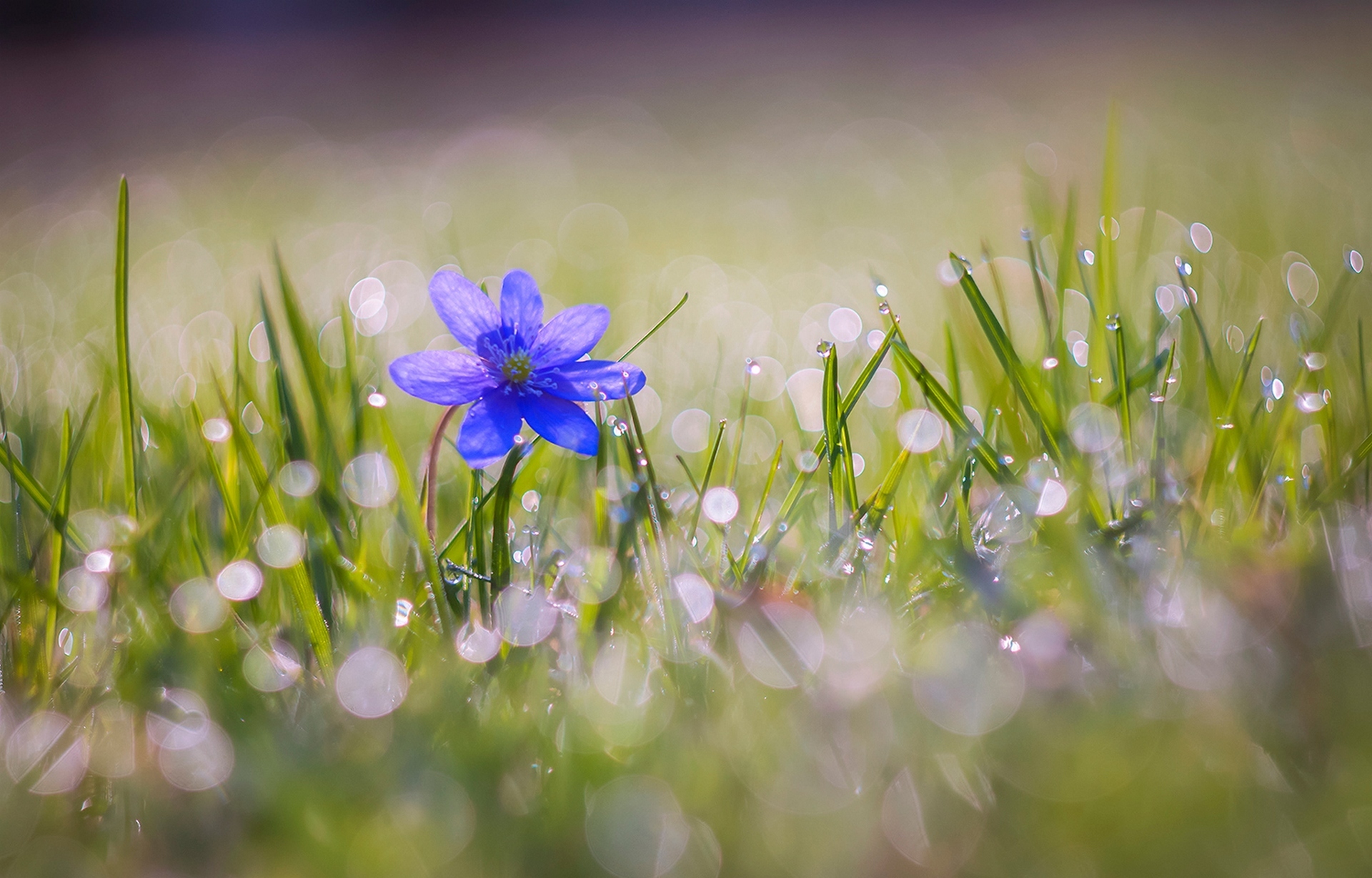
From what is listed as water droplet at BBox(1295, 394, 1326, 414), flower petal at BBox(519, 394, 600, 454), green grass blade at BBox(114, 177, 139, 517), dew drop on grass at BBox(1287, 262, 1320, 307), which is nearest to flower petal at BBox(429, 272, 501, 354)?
flower petal at BBox(519, 394, 600, 454)

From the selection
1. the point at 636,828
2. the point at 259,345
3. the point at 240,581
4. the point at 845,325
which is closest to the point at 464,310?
the point at 240,581

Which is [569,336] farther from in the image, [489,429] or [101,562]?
[101,562]

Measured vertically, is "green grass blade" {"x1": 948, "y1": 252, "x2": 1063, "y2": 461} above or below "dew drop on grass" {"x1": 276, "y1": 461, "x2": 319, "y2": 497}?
above

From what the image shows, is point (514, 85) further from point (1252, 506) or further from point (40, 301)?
point (1252, 506)

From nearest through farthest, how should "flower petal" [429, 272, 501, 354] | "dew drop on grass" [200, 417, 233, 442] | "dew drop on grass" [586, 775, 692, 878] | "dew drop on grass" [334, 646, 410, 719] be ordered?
"dew drop on grass" [586, 775, 692, 878] < "dew drop on grass" [334, 646, 410, 719] < "flower petal" [429, 272, 501, 354] < "dew drop on grass" [200, 417, 233, 442]

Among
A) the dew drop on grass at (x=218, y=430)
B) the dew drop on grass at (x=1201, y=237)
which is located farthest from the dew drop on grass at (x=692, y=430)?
the dew drop on grass at (x=1201, y=237)

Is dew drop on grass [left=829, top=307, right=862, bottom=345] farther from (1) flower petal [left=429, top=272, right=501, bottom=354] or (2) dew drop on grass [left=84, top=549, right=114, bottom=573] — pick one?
(2) dew drop on grass [left=84, top=549, right=114, bottom=573]

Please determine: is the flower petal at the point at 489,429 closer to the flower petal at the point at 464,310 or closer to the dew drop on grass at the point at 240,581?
the flower petal at the point at 464,310

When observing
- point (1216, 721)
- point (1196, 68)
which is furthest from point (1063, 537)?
point (1196, 68)
